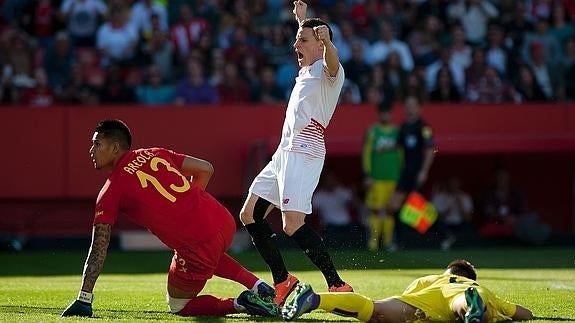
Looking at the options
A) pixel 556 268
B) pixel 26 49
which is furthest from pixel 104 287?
pixel 26 49

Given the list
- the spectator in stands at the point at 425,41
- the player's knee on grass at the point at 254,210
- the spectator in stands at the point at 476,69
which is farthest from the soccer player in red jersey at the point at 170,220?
the spectator in stands at the point at 425,41

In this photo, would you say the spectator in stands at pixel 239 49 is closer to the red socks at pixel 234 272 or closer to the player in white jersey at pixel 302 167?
the player in white jersey at pixel 302 167

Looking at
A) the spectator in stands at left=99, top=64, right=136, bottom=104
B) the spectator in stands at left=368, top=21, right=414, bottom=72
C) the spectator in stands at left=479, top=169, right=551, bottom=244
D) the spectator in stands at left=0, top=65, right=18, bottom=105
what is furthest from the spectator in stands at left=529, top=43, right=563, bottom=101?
the spectator in stands at left=0, top=65, right=18, bottom=105

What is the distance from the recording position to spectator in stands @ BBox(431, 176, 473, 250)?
19719 millimetres

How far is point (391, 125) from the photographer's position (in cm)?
1867

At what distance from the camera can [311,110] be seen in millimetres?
9930

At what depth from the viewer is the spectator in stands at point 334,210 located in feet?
63.7

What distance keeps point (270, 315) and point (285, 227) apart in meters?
1.24

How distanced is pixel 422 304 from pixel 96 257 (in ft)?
7.75

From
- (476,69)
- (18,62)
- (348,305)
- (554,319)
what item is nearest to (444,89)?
(476,69)

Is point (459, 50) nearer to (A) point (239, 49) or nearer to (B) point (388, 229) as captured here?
(A) point (239, 49)

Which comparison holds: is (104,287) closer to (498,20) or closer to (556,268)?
(556,268)

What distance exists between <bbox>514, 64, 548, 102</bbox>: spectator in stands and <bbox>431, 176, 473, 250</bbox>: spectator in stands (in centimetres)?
185

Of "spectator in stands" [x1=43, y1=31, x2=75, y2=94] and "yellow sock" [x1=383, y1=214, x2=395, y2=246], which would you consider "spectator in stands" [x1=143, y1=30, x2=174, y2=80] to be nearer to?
"spectator in stands" [x1=43, y1=31, x2=75, y2=94]
